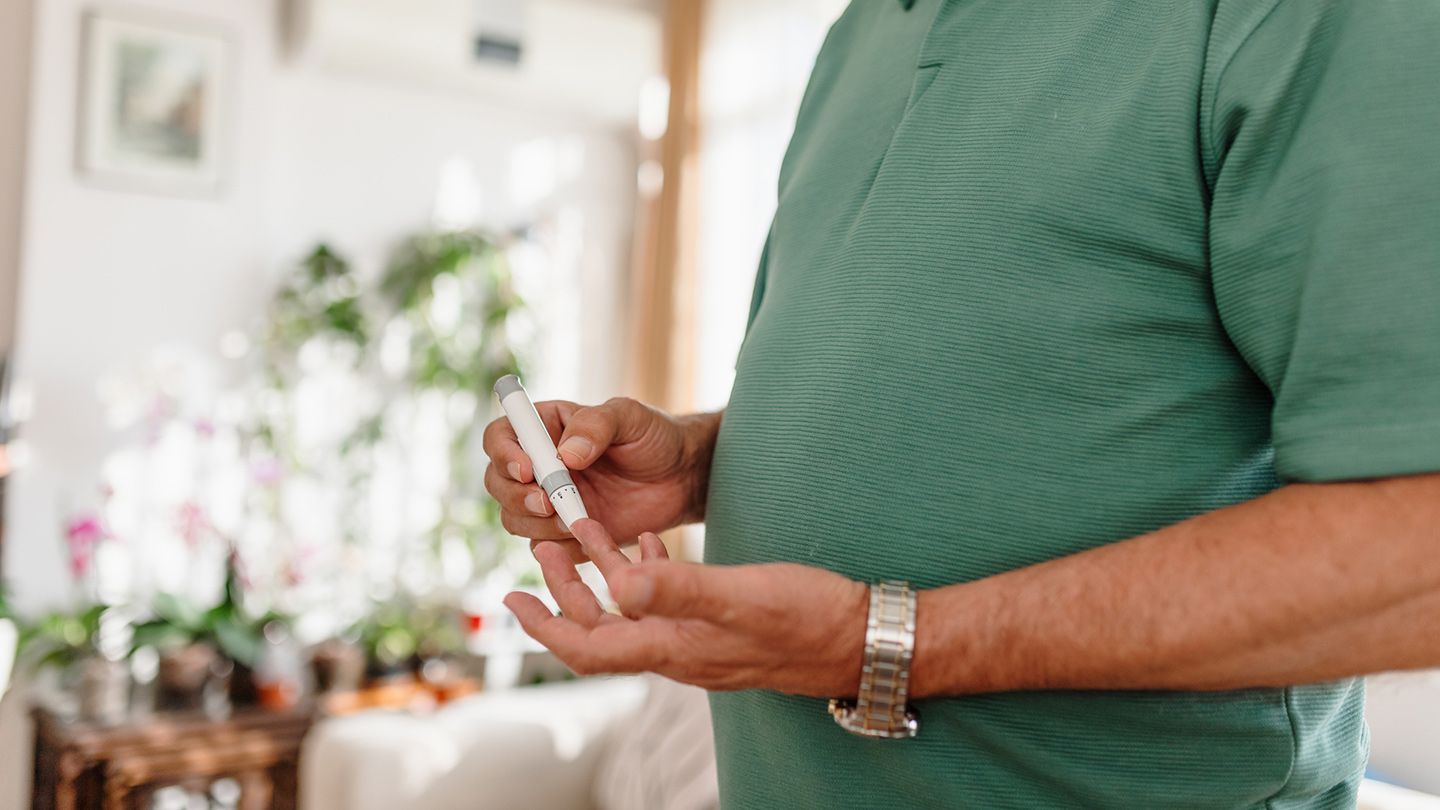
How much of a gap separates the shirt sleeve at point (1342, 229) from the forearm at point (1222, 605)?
0.08ft

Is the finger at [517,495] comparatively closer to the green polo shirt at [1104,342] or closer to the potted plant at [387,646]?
the green polo shirt at [1104,342]

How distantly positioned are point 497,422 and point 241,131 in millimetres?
2466

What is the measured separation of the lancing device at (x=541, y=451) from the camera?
28.1 inches

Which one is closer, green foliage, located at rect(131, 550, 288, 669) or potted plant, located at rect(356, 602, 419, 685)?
green foliage, located at rect(131, 550, 288, 669)

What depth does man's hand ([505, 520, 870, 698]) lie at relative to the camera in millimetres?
493

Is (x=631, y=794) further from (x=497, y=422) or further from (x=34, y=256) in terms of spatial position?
(x=34, y=256)

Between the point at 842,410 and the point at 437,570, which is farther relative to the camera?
the point at 437,570

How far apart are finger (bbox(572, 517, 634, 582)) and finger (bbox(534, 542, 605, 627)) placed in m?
0.01

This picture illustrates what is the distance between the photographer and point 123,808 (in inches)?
88.8

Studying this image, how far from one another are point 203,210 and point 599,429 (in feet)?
8.29

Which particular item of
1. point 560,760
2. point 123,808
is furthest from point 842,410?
point 123,808

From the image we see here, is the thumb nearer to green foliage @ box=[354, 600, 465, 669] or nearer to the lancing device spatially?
the lancing device

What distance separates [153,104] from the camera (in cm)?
282

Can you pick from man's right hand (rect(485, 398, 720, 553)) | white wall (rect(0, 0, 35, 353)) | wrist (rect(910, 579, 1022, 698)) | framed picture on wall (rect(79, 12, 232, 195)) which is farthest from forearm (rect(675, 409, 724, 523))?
white wall (rect(0, 0, 35, 353))
